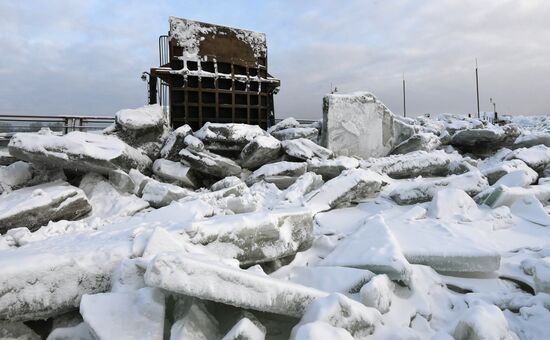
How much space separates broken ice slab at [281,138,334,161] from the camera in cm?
629

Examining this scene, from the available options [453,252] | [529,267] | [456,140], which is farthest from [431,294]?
[456,140]

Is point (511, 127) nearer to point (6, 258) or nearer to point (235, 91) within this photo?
point (235, 91)

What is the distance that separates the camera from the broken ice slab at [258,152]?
6.22 metres

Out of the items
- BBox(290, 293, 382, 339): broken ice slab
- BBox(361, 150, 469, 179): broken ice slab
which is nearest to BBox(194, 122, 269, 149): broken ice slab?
BBox(361, 150, 469, 179): broken ice slab

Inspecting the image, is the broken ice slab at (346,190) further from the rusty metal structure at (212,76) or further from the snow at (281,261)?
the rusty metal structure at (212,76)

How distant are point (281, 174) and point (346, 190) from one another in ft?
4.87

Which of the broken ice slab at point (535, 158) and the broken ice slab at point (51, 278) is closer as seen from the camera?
the broken ice slab at point (51, 278)

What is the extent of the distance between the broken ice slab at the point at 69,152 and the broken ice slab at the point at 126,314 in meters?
3.75

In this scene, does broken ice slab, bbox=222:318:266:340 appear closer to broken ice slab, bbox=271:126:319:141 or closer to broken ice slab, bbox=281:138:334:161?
broken ice slab, bbox=281:138:334:161

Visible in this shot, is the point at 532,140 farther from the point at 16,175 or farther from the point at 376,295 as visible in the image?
the point at 16,175

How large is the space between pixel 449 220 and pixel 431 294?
4.83ft

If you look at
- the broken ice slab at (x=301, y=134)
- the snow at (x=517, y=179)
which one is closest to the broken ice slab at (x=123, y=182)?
the broken ice slab at (x=301, y=134)

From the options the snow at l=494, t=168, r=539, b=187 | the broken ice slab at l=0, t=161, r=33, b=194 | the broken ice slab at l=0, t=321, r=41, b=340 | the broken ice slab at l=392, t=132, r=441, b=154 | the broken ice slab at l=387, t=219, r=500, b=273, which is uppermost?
the broken ice slab at l=392, t=132, r=441, b=154

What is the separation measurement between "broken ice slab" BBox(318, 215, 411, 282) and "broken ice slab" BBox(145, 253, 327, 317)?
76 centimetres
